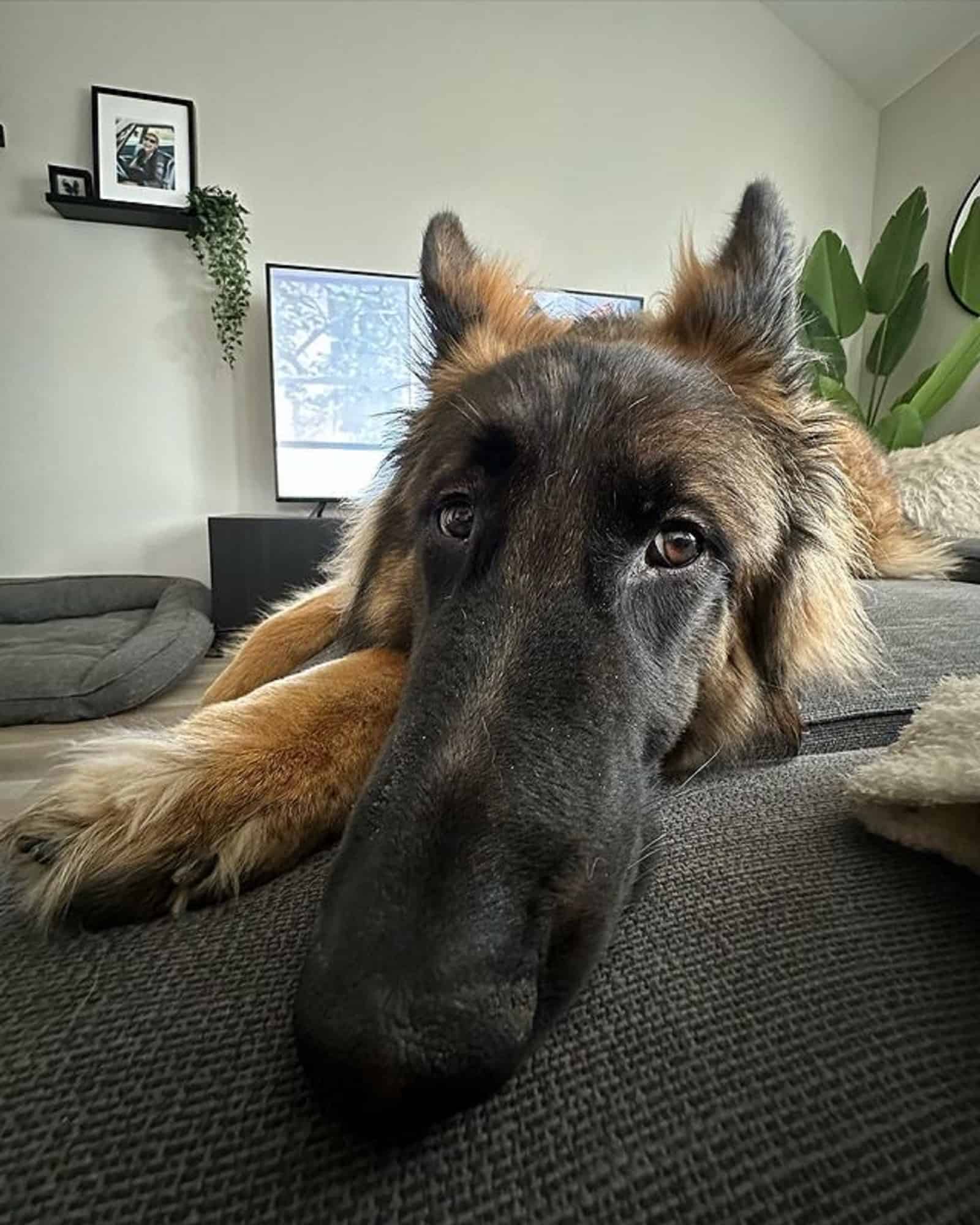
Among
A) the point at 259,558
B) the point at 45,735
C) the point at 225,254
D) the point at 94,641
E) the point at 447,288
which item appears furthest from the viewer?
the point at 225,254

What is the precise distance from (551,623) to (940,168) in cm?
640

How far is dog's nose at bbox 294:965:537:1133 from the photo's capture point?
15.3 inches

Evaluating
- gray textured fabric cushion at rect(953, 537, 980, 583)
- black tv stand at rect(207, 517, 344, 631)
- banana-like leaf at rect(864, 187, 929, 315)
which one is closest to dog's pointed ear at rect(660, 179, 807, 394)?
gray textured fabric cushion at rect(953, 537, 980, 583)

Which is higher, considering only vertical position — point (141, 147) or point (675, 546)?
point (141, 147)

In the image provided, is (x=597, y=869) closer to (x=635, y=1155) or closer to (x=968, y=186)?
(x=635, y=1155)

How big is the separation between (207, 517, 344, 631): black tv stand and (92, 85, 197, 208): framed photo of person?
209 cm

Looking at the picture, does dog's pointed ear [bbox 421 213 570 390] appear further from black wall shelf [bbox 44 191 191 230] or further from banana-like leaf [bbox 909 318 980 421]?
banana-like leaf [bbox 909 318 980 421]

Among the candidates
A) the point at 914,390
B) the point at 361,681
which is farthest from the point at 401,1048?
the point at 914,390

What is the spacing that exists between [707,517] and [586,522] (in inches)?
7.7

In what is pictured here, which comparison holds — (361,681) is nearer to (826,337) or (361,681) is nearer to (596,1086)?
(596,1086)

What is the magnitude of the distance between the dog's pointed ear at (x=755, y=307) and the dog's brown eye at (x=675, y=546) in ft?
1.24

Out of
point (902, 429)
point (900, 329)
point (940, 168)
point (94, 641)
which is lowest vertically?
point (94, 641)

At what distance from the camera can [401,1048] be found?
39 centimetres

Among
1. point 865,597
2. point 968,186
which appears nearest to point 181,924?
point 865,597
